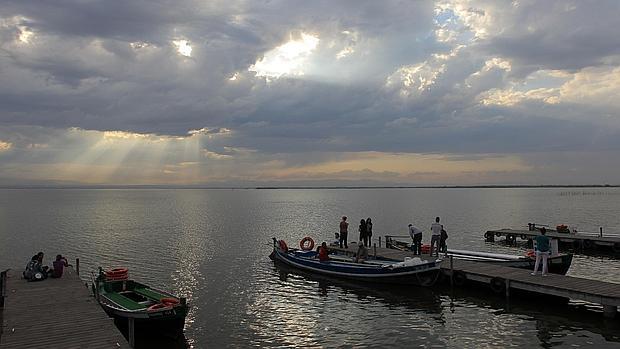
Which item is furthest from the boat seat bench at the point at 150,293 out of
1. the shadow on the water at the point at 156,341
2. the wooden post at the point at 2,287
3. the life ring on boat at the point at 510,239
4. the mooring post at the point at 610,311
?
the life ring on boat at the point at 510,239

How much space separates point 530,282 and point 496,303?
6.30 feet

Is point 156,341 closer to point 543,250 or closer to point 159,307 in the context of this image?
point 159,307

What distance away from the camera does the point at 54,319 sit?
16.1 meters

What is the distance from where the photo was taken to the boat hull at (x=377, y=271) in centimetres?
2567

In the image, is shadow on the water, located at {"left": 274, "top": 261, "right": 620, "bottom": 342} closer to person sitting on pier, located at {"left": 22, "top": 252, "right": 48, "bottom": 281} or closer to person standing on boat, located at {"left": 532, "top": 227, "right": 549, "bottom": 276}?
person standing on boat, located at {"left": 532, "top": 227, "right": 549, "bottom": 276}

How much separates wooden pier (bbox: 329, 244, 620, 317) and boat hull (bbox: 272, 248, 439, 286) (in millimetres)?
1436

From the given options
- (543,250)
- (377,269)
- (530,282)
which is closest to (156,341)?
(377,269)

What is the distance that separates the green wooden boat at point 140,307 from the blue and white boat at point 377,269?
11.4 m

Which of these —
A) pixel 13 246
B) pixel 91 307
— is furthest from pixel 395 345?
pixel 13 246

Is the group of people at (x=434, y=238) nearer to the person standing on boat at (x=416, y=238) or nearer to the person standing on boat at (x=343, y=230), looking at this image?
the person standing on boat at (x=416, y=238)

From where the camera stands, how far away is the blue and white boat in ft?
84.3

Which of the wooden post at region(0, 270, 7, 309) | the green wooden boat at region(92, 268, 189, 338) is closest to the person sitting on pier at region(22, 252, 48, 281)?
the wooden post at region(0, 270, 7, 309)

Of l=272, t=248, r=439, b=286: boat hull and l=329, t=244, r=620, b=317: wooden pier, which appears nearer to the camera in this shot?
l=329, t=244, r=620, b=317: wooden pier

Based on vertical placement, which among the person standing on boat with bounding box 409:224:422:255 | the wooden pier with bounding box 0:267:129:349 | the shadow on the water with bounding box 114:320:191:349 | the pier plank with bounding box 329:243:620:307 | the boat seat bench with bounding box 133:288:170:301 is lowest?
the shadow on the water with bounding box 114:320:191:349
